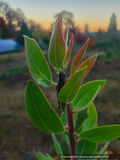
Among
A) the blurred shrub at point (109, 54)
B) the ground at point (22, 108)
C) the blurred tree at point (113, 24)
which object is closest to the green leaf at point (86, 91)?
the ground at point (22, 108)

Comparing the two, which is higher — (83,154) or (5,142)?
(83,154)

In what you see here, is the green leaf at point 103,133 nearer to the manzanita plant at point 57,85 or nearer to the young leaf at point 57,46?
the manzanita plant at point 57,85

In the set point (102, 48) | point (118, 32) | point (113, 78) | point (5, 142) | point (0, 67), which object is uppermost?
point (118, 32)

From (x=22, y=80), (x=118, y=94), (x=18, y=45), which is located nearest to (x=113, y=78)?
(x=118, y=94)

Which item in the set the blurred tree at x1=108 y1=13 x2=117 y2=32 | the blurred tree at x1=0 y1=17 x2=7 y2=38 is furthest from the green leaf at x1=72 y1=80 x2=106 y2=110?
the blurred tree at x1=108 y1=13 x2=117 y2=32

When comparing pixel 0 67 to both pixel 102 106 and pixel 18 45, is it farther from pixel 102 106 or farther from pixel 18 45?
pixel 102 106

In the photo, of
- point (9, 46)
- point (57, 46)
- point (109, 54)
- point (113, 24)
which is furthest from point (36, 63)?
point (109, 54)

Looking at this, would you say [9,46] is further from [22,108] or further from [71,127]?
[71,127]
